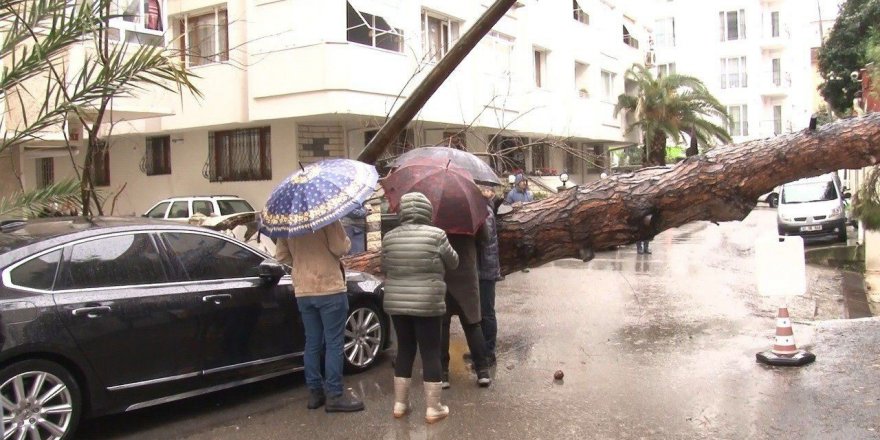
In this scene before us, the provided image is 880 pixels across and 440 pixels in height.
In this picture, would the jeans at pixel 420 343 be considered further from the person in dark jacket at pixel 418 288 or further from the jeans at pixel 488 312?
the jeans at pixel 488 312

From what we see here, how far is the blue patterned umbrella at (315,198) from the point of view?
5.16 meters

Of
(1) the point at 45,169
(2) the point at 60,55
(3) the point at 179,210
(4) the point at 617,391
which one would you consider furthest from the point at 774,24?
(2) the point at 60,55

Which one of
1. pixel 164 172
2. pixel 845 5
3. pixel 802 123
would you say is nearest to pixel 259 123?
pixel 164 172

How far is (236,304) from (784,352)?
15.7ft

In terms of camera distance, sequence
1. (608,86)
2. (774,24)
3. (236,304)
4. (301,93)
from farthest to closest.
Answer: (774,24)
(608,86)
(301,93)
(236,304)

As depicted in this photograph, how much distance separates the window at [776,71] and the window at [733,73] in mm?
1896

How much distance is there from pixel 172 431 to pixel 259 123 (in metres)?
13.4

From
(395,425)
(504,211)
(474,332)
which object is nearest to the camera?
(395,425)

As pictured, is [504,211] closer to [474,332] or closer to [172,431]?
[474,332]

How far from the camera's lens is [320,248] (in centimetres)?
545

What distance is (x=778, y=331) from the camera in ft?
21.8

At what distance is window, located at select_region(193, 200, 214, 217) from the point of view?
661 inches

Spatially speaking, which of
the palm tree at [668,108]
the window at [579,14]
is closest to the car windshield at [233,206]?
the window at [579,14]

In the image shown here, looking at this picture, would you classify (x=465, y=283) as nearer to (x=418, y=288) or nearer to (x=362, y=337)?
(x=418, y=288)
